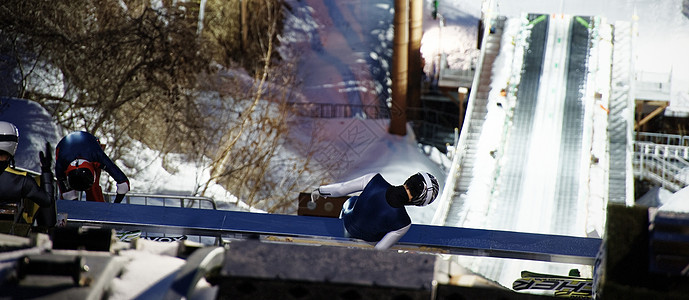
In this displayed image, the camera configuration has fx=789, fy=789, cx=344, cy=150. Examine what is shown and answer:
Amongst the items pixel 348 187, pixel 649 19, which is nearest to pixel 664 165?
pixel 649 19

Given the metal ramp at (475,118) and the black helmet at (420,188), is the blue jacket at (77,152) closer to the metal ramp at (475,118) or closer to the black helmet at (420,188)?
the black helmet at (420,188)

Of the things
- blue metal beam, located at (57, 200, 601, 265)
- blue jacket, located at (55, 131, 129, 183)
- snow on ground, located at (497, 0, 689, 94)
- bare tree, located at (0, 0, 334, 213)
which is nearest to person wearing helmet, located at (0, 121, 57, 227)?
blue metal beam, located at (57, 200, 601, 265)

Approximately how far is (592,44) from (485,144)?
753 centimetres

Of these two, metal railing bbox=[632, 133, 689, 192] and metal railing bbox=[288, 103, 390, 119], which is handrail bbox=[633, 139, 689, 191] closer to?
metal railing bbox=[632, 133, 689, 192]

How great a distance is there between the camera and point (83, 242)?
2.32m

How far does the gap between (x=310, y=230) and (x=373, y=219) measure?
0.41 meters

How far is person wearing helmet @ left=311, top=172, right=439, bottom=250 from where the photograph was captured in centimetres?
422

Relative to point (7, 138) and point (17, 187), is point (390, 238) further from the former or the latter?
point (7, 138)

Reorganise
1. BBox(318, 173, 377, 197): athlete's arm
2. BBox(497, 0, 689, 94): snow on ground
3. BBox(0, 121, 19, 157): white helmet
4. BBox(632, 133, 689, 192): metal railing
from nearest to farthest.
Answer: BBox(0, 121, 19, 157): white helmet < BBox(318, 173, 377, 197): athlete's arm < BBox(632, 133, 689, 192): metal railing < BBox(497, 0, 689, 94): snow on ground

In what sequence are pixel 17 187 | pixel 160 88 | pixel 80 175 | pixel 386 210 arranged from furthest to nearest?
pixel 160 88 < pixel 80 175 < pixel 386 210 < pixel 17 187

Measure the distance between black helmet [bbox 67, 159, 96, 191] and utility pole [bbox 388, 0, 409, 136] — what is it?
895 inches

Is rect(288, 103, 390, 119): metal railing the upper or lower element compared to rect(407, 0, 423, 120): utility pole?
lower

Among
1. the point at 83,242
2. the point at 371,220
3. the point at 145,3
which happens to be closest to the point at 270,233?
the point at 371,220

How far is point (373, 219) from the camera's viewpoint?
14.2 feet
